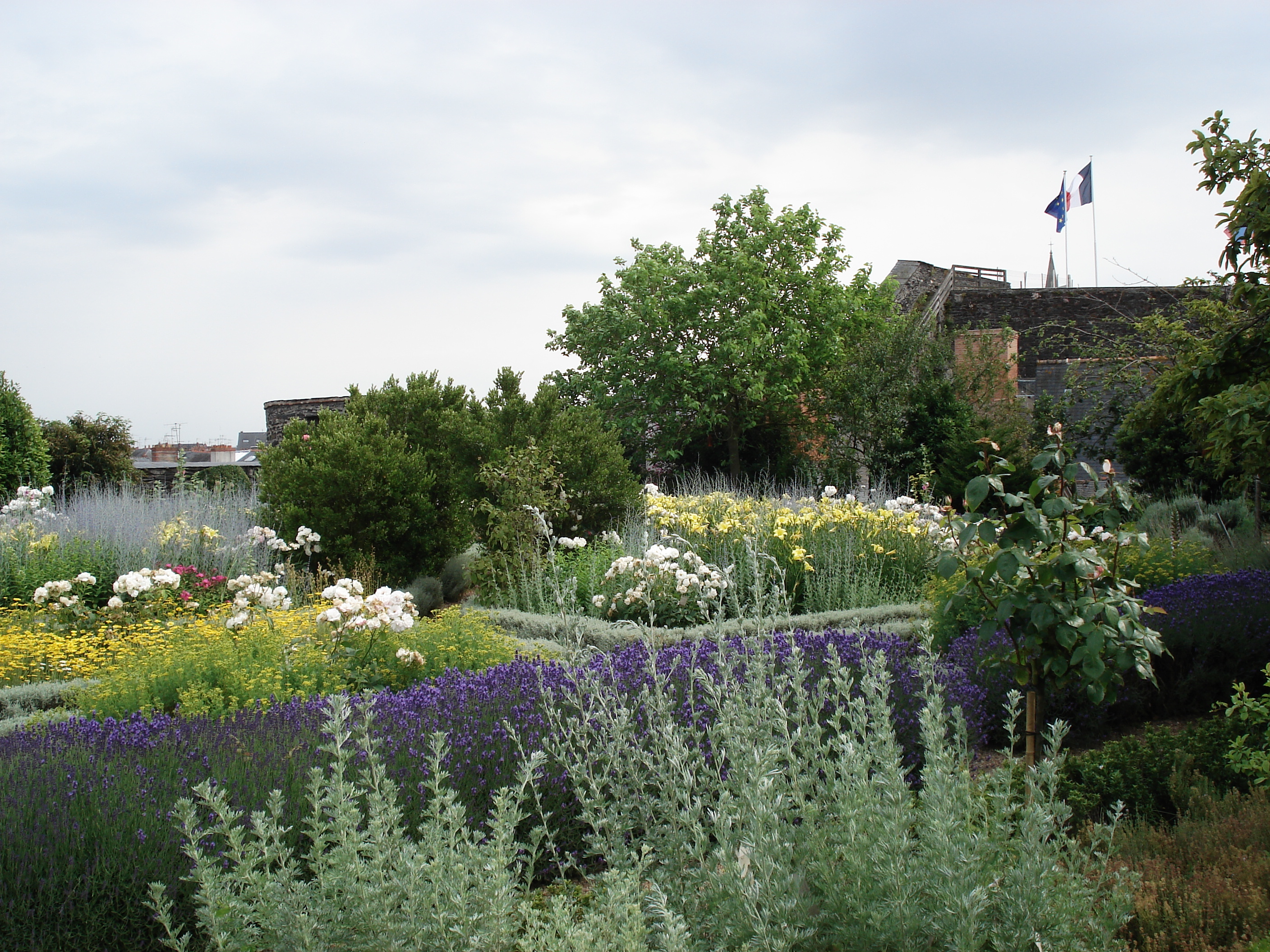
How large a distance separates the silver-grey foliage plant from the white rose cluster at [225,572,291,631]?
3.67m

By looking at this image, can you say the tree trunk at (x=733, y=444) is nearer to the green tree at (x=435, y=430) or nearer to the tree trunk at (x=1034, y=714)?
the green tree at (x=435, y=430)

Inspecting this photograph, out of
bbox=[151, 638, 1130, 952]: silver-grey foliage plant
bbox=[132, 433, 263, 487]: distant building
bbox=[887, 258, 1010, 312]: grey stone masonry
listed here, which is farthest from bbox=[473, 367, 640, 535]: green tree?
bbox=[887, 258, 1010, 312]: grey stone masonry

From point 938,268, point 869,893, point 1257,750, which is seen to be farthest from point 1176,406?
point 938,268

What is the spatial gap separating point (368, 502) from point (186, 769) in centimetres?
711

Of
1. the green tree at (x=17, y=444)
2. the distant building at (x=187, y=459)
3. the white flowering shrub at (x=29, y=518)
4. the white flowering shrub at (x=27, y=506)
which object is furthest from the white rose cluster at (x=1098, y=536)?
the distant building at (x=187, y=459)

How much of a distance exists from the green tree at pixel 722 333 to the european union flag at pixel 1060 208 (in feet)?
17.0

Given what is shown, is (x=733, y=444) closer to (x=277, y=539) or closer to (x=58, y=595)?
(x=277, y=539)

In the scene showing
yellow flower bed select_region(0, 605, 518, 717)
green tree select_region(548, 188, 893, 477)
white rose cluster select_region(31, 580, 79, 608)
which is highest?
green tree select_region(548, 188, 893, 477)

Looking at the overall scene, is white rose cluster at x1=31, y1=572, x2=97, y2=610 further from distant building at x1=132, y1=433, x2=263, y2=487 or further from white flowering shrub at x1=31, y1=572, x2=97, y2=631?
distant building at x1=132, y1=433, x2=263, y2=487

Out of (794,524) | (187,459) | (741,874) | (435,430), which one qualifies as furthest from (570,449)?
(187,459)

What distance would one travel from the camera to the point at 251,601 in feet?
20.8

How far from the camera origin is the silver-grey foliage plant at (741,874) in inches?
73.5

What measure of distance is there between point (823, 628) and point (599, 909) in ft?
14.2

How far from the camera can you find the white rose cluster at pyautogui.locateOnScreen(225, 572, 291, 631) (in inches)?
229
